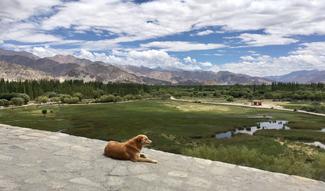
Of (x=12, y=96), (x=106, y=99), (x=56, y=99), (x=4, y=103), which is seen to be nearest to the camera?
(x=4, y=103)

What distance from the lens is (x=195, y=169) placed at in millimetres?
12086

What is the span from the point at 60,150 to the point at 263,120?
92.0 m

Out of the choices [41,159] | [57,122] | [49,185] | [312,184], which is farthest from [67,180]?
[57,122]

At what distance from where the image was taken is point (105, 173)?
1062 cm

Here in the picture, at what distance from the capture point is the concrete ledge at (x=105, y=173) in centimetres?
960

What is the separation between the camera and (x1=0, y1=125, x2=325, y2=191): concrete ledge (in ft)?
31.5

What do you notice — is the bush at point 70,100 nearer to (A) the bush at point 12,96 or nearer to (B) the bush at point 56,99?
(B) the bush at point 56,99

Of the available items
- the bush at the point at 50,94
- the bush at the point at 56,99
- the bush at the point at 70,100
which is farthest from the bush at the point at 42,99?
the bush at the point at 50,94

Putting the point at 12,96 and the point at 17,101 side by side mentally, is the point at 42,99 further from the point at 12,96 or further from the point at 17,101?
the point at 17,101

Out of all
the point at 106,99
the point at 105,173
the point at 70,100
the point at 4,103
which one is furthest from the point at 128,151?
the point at 106,99

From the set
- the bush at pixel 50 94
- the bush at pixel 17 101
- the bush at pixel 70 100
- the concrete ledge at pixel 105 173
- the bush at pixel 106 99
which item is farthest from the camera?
the bush at pixel 106 99

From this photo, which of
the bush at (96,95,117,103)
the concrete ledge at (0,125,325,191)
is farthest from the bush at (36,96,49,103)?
the concrete ledge at (0,125,325,191)

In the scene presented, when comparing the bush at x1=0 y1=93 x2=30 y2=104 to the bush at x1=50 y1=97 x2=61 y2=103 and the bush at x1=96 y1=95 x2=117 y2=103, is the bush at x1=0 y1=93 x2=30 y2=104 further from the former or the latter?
the bush at x1=96 y1=95 x2=117 y2=103

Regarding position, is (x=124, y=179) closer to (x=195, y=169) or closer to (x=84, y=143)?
(x=195, y=169)
